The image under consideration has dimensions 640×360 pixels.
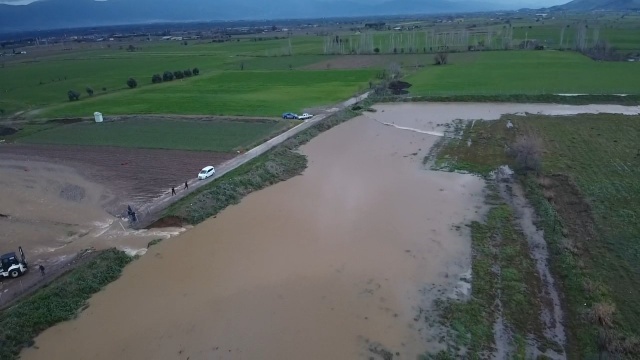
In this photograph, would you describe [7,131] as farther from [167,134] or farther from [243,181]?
[243,181]

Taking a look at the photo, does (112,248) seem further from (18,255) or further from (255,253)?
(255,253)

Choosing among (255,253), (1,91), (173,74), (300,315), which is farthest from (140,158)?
(1,91)

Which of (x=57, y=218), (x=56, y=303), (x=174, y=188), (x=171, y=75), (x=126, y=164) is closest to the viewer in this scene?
(x=56, y=303)

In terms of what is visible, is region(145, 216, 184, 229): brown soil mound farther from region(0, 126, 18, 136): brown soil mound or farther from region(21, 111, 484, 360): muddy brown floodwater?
region(0, 126, 18, 136): brown soil mound

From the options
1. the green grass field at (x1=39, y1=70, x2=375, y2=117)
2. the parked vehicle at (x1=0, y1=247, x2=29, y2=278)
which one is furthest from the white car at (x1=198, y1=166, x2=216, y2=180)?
the green grass field at (x1=39, y1=70, x2=375, y2=117)

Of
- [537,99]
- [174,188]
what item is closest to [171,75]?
[174,188]

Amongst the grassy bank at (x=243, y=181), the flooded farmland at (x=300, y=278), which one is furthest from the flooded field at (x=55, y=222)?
the flooded farmland at (x=300, y=278)
